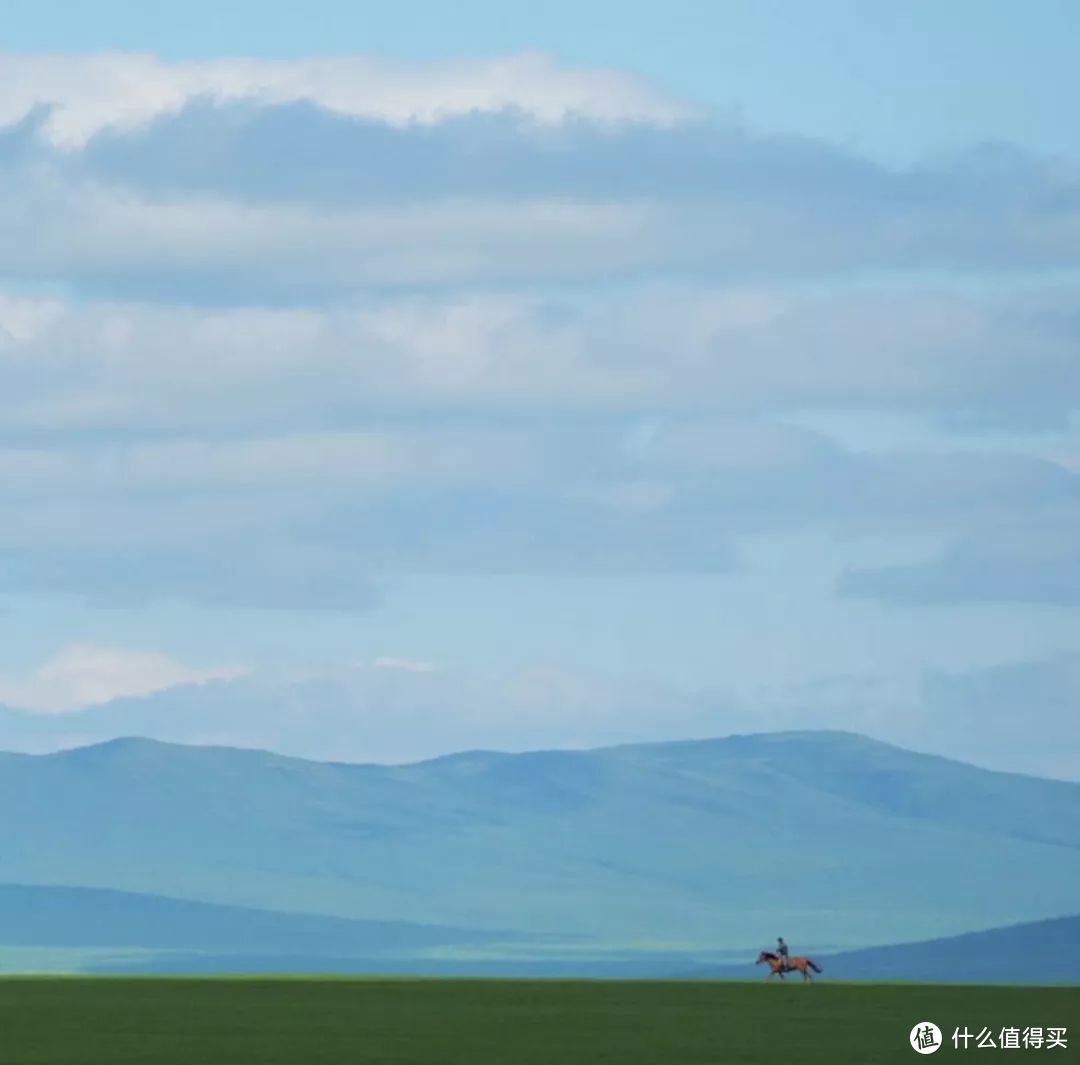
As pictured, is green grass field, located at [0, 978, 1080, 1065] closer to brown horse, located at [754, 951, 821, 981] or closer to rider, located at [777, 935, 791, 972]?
brown horse, located at [754, 951, 821, 981]

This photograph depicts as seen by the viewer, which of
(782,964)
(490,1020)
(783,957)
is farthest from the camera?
(783,957)

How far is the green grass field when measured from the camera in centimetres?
5388

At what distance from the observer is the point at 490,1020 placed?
64.2 metres

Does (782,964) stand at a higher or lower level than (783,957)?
lower

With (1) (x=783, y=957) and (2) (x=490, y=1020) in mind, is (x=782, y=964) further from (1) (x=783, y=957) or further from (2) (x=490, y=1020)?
(2) (x=490, y=1020)

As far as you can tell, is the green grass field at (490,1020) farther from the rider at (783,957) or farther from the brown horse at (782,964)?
the rider at (783,957)

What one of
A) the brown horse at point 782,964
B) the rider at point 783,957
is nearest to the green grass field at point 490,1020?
the brown horse at point 782,964

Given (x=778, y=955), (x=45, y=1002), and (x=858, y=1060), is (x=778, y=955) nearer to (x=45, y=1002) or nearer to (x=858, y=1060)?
(x=45, y=1002)

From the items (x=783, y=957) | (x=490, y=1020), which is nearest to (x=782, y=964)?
(x=783, y=957)

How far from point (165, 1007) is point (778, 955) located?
848 inches

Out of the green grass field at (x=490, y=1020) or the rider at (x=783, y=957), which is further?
the rider at (x=783, y=957)

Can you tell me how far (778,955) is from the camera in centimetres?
8256

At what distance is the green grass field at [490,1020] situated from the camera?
5388 centimetres

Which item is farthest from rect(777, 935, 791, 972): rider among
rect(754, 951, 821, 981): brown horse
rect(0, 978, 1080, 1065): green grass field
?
rect(0, 978, 1080, 1065): green grass field
